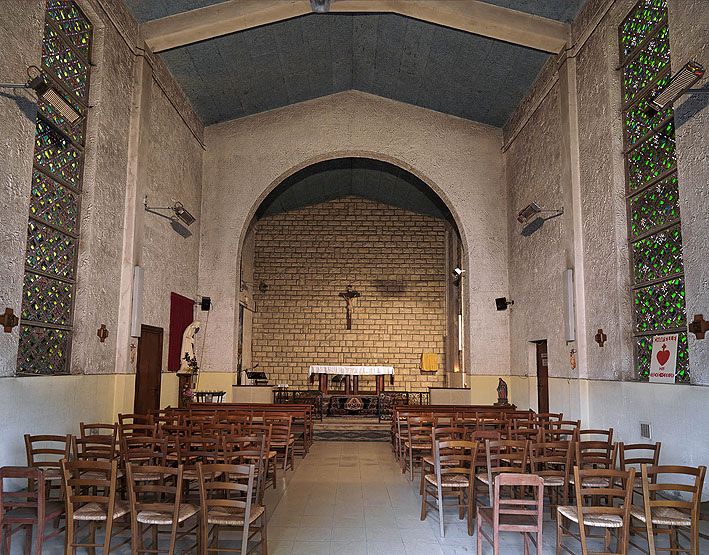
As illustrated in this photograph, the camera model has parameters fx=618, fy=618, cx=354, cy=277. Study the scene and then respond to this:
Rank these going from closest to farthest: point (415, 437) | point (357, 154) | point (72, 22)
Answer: point (415, 437), point (72, 22), point (357, 154)

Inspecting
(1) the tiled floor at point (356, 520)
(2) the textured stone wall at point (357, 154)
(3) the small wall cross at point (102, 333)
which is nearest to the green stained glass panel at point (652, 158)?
(1) the tiled floor at point (356, 520)

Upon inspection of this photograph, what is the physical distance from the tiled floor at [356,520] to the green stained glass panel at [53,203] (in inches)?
146

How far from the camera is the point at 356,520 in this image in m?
4.89

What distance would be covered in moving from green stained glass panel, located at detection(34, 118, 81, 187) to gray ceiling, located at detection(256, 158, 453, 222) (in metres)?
7.09

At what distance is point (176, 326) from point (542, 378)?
247 inches

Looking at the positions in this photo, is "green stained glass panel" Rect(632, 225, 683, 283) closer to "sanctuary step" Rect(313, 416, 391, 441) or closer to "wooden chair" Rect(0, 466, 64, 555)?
"sanctuary step" Rect(313, 416, 391, 441)

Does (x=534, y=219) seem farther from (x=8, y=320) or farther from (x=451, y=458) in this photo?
(x=8, y=320)

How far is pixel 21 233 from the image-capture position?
19.2ft

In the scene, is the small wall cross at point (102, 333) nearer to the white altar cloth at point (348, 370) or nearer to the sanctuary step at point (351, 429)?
the sanctuary step at point (351, 429)

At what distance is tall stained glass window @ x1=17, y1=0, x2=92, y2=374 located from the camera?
6.47 meters

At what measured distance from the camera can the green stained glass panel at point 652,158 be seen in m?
6.41

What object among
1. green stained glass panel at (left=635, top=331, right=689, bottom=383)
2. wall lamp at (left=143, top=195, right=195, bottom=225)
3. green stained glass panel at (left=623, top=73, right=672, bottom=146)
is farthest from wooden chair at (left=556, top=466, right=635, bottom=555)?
wall lamp at (left=143, top=195, right=195, bottom=225)

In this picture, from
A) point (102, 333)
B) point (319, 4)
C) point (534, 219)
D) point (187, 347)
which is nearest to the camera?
point (319, 4)

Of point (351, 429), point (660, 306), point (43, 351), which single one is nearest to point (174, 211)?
point (43, 351)
